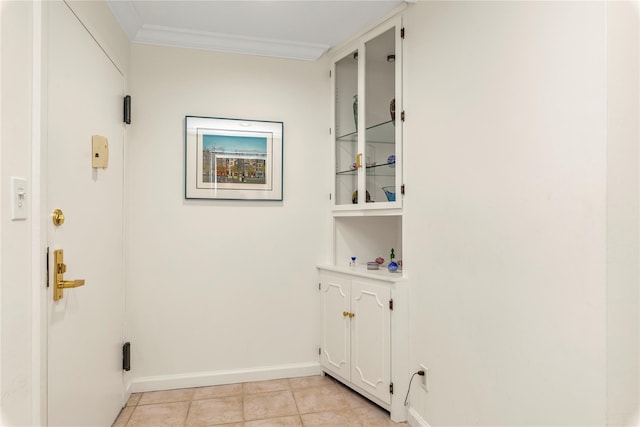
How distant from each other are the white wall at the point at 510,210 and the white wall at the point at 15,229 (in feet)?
5.50

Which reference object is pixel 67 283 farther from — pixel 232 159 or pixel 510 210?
pixel 510 210

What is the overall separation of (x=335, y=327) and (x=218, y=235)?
1.04 metres

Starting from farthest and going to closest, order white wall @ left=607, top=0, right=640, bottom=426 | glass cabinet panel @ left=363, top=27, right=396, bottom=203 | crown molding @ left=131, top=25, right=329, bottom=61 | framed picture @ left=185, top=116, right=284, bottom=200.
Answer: framed picture @ left=185, top=116, right=284, bottom=200
crown molding @ left=131, top=25, right=329, bottom=61
glass cabinet panel @ left=363, top=27, right=396, bottom=203
white wall @ left=607, top=0, right=640, bottom=426

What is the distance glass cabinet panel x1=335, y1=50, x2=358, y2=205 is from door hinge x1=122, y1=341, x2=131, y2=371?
5.48 ft

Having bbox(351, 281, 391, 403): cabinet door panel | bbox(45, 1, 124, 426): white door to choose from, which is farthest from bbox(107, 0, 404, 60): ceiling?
bbox(351, 281, 391, 403): cabinet door panel

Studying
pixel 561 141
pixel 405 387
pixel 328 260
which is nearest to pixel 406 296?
pixel 405 387

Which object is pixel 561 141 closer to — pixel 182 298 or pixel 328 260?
pixel 328 260

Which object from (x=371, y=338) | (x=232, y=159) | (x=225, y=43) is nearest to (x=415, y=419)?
(x=371, y=338)

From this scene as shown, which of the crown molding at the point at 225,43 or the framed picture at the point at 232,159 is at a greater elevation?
the crown molding at the point at 225,43

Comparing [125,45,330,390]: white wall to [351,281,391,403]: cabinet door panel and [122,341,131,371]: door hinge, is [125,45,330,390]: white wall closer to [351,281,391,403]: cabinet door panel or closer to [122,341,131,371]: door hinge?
[122,341,131,371]: door hinge

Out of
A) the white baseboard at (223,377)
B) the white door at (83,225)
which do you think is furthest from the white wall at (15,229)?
the white baseboard at (223,377)

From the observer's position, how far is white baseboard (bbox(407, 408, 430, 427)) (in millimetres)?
1979

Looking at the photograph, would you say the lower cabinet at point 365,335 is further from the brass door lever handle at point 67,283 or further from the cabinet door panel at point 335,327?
the brass door lever handle at point 67,283

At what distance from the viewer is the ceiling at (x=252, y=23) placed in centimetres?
218
